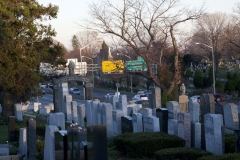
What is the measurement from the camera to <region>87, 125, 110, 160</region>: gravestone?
9.82 meters

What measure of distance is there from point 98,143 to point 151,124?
5.04 metres

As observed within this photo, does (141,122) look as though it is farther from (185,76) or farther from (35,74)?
(185,76)

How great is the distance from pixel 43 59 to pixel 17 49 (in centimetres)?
293

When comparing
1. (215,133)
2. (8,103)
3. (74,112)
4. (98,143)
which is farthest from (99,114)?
(8,103)

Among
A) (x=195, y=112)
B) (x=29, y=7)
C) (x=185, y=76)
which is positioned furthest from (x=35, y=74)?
(x=185, y=76)

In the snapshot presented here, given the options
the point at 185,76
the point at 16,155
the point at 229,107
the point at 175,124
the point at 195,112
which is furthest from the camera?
the point at 185,76

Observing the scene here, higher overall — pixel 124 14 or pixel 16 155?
pixel 124 14

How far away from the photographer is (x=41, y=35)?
3177 centimetres

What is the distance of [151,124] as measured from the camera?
1470 centimetres

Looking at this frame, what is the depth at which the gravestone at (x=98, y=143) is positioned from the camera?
9.82m

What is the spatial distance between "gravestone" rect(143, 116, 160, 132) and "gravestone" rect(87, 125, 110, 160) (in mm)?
4801

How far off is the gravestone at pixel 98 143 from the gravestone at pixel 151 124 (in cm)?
480

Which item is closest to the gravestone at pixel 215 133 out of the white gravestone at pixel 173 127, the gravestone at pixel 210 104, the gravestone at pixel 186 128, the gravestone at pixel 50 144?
the gravestone at pixel 186 128

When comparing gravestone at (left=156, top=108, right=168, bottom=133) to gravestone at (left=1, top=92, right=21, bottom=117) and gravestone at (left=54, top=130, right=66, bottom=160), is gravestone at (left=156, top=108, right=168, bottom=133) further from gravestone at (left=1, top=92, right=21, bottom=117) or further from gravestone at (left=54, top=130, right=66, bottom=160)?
gravestone at (left=1, top=92, right=21, bottom=117)
